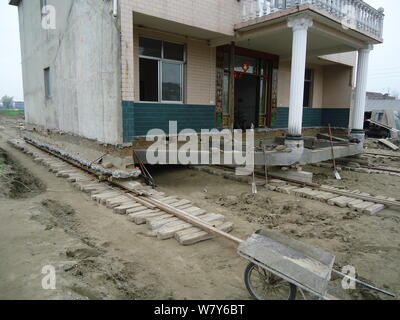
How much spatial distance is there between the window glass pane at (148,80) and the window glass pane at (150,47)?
0.21 meters

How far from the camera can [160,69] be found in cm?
939

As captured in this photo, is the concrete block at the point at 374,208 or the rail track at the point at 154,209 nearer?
the rail track at the point at 154,209

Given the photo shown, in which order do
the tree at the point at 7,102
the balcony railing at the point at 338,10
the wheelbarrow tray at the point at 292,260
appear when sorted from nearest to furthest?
the wheelbarrow tray at the point at 292,260
the balcony railing at the point at 338,10
the tree at the point at 7,102

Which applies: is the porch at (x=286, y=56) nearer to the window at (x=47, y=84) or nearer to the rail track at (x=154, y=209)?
the rail track at (x=154, y=209)

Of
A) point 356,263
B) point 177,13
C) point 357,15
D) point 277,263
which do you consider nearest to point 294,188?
point 356,263

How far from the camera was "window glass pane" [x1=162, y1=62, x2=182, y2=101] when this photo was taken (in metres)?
9.54

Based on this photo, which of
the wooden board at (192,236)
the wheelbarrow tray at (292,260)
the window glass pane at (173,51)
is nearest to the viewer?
the wheelbarrow tray at (292,260)

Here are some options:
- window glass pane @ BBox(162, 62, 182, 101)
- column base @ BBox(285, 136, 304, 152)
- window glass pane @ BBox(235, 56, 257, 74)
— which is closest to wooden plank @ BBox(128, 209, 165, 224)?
column base @ BBox(285, 136, 304, 152)

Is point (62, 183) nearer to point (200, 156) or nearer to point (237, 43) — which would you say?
point (200, 156)

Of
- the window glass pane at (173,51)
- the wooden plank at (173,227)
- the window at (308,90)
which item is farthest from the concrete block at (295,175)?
the window at (308,90)

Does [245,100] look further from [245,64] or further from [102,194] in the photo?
[102,194]

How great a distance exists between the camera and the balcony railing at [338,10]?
852cm

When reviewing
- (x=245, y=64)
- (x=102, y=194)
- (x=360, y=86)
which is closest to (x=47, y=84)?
(x=245, y=64)

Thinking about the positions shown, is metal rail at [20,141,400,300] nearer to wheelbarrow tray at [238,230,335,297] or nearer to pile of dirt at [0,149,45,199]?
wheelbarrow tray at [238,230,335,297]
